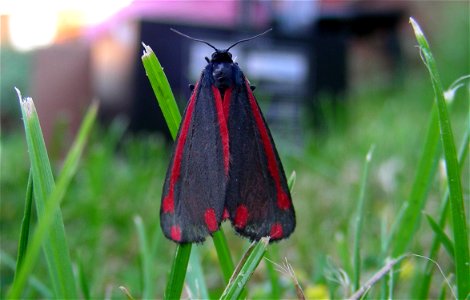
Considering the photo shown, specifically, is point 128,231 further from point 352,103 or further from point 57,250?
point 352,103

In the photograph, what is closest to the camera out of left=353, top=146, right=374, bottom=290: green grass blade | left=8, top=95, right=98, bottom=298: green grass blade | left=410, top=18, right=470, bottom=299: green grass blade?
left=8, top=95, right=98, bottom=298: green grass blade

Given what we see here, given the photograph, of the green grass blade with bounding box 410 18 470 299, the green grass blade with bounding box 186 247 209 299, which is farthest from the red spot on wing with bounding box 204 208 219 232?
the green grass blade with bounding box 410 18 470 299

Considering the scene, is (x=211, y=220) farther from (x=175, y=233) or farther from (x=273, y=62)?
(x=273, y=62)

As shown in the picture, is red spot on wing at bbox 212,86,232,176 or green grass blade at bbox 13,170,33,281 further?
red spot on wing at bbox 212,86,232,176

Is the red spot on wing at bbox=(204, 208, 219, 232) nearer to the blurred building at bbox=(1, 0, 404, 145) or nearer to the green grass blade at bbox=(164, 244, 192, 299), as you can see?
the green grass blade at bbox=(164, 244, 192, 299)

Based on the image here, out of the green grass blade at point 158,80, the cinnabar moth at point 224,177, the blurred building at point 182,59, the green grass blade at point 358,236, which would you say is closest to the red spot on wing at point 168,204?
the cinnabar moth at point 224,177

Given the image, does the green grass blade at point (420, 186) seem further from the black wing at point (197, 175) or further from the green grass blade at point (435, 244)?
the black wing at point (197, 175)
